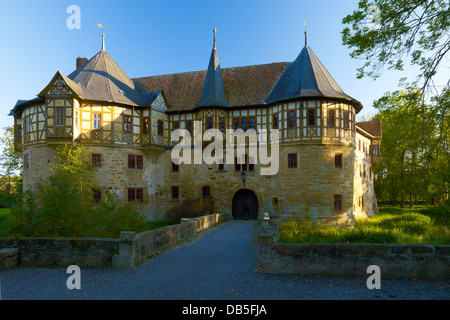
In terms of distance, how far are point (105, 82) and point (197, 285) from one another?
20.0 metres

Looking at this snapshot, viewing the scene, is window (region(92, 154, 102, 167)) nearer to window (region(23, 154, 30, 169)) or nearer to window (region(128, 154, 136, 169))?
window (region(128, 154, 136, 169))

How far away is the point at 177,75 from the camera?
28672 mm

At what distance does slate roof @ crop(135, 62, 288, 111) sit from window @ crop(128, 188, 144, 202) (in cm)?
724

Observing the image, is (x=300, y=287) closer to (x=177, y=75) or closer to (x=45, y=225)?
(x=45, y=225)

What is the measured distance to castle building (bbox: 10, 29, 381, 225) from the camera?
68.1 feet

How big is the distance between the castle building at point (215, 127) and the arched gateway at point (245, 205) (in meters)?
0.08

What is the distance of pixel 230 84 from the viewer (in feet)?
85.0

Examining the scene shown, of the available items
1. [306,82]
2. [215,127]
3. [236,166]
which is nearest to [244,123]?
[215,127]

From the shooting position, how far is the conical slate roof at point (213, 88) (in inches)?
936

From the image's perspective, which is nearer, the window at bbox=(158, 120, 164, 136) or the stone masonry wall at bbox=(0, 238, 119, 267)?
the stone masonry wall at bbox=(0, 238, 119, 267)

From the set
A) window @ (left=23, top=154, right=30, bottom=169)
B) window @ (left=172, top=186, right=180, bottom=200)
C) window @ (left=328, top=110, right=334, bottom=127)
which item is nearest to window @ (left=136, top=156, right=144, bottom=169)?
window @ (left=172, top=186, right=180, bottom=200)

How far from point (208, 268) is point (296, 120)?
14.9 m

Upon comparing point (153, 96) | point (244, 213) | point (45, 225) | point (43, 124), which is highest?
point (153, 96)

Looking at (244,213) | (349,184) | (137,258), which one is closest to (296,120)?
(349,184)
